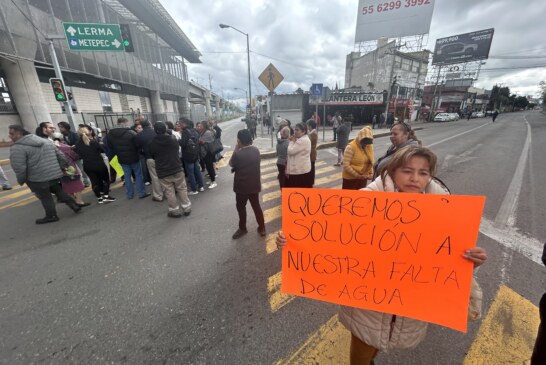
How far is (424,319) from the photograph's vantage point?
1355 mm

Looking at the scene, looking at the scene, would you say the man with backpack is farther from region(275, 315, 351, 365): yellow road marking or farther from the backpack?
region(275, 315, 351, 365): yellow road marking

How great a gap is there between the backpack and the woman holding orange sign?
4959mm

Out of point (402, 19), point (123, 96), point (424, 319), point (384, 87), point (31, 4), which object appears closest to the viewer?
point (424, 319)

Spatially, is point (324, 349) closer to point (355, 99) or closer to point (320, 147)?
point (320, 147)

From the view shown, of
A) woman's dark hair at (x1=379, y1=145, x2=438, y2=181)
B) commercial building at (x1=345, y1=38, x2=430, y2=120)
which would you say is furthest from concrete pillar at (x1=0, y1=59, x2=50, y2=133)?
commercial building at (x1=345, y1=38, x2=430, y2=120)

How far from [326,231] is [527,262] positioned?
135 inches

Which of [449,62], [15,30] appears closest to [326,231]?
[15,30]

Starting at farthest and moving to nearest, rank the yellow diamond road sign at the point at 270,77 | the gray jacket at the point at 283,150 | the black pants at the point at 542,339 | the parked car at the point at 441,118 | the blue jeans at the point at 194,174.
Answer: the parked car at the point at 441,118 < the yellow diamond road sign at the point at 270,77 < the blue jeans at the point at 194,174 < the gray jacket at the point at 283,150 < the black pants at the point at 542,339

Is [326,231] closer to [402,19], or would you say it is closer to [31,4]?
[31,4]

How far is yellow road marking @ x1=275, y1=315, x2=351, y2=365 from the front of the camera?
1827 millimetres

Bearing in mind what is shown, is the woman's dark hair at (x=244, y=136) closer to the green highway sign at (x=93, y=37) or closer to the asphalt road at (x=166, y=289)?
the asphalt road at (x=166, y=289)

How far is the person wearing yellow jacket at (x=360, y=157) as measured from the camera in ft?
11.4

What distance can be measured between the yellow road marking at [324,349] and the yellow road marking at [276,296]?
1.49 ft

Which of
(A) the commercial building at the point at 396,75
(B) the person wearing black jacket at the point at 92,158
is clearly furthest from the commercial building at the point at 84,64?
(A) the commercial building at the point at 396,75
